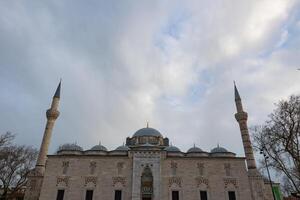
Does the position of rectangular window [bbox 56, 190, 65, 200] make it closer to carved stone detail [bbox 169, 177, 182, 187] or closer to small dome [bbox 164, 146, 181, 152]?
carved stone detail [bbox 169, 177, 182, 187]

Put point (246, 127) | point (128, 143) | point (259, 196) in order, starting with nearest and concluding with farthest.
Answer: point (259, 196) < point (246, 127) < point (128, 143)

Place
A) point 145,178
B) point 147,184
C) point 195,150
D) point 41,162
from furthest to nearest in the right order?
point 195,150, point 41,162, point 145,178, point 147,184

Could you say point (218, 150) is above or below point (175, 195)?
above

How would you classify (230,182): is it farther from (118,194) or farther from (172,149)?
(118,194)

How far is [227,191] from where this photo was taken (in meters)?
23.6

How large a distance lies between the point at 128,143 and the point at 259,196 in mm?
16987

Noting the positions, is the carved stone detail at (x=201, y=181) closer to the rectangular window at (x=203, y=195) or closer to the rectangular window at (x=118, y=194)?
the rectangular window at (x=203, y=195)

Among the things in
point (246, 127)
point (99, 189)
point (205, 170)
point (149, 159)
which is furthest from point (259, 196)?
point (99, 189)

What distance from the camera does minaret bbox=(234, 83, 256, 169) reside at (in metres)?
25.7

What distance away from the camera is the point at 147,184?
24078mm

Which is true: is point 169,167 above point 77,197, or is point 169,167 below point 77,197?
above

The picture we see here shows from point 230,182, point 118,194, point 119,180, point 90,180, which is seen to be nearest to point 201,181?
point 230,182

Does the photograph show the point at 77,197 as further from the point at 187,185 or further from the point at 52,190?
the point at 187,185

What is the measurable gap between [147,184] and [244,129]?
12.9 metres
